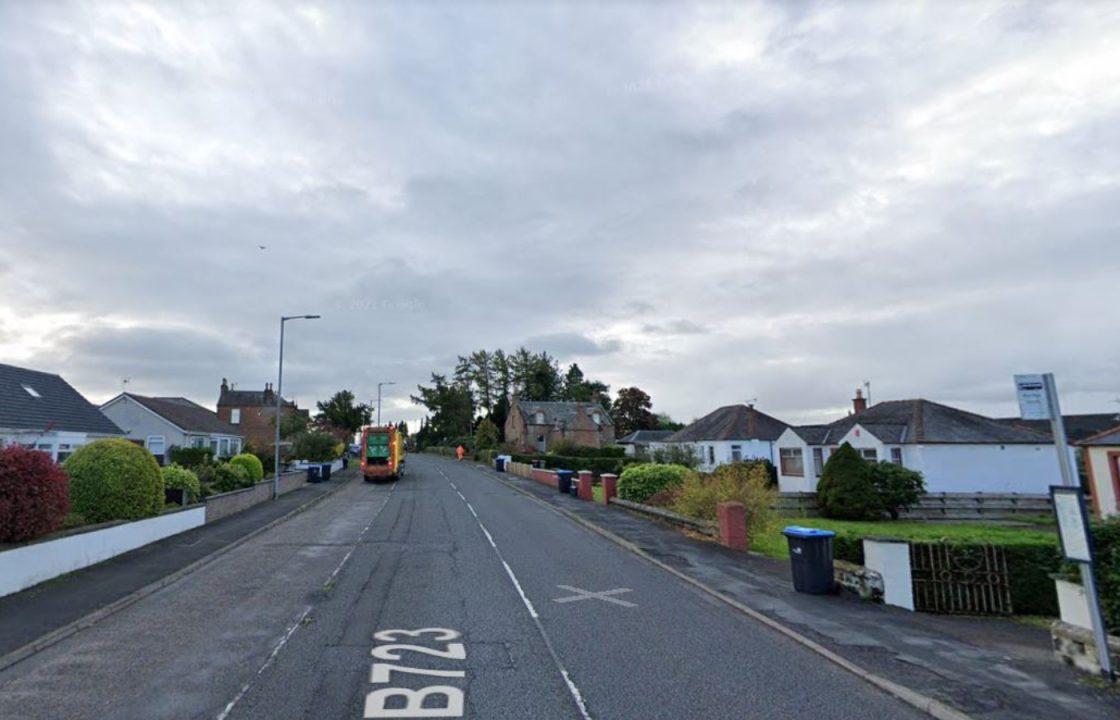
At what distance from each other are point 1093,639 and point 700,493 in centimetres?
1194

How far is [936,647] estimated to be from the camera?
8375 mm

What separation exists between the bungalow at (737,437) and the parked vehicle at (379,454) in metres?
21.5

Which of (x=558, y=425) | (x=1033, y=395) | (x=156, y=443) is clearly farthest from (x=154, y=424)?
(x=1033, y=395)

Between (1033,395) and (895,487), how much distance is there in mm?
21642

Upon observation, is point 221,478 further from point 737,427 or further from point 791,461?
point 737,427

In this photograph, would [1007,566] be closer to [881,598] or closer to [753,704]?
[881,598]

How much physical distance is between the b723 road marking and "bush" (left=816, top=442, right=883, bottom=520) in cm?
2211

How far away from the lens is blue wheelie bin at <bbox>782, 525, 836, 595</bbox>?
11375mm

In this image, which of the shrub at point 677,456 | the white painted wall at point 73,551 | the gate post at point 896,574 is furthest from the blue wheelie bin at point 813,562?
the shrub at point 677,456

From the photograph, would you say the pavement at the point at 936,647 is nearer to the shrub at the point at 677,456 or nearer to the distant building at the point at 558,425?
the shrub at the point at 677,456

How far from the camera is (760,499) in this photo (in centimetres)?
1711

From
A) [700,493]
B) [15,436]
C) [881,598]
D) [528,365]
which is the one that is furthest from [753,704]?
[528,365]

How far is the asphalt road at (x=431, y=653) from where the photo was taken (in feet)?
20.6

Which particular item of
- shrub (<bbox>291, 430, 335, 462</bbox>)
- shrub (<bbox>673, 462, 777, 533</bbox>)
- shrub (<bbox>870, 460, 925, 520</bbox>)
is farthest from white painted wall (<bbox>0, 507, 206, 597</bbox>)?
shrub (<bbox>291, 430, 335, 462</bbox>)
